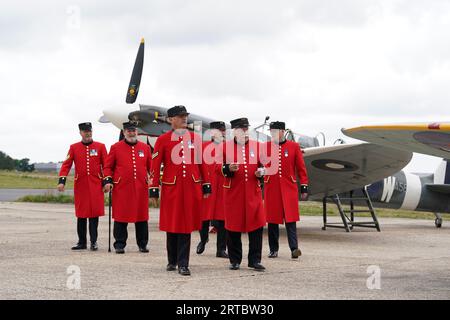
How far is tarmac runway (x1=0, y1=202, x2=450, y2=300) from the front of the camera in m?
5.90

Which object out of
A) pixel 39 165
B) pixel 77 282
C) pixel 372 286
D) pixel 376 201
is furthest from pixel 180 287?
pixel 39 165

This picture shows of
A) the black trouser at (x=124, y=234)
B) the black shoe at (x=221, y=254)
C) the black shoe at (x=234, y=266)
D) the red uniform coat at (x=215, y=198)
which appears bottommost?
the black shoe at (x=221, y=254)

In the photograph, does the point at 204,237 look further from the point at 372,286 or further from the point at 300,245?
the point at 372,286

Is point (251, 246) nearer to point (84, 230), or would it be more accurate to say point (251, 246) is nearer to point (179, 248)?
point (179, 248)

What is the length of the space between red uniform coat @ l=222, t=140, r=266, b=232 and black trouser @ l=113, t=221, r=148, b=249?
2.12m

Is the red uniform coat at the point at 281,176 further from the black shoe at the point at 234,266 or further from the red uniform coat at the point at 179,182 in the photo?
the red uniform coat at the point at 179,182

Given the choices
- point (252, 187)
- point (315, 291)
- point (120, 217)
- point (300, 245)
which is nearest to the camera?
point (315, 291)

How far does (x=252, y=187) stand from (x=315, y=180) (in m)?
6.42

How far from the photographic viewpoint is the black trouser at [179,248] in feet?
23.6

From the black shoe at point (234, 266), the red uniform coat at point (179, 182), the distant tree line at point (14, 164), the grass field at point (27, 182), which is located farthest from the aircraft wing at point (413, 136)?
the distant tree line at point (14, 164)

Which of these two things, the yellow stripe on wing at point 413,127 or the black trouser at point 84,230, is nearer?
the yellow stripe on wing at point 413,127

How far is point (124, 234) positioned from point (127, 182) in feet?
2.35

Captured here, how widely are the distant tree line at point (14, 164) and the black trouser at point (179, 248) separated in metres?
100
